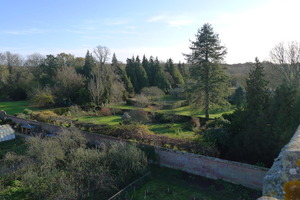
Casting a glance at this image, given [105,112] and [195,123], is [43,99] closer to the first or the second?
[105,112]

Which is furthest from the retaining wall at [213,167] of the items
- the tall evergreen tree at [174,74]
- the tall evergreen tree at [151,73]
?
the tall evergreen tree at [174,74]

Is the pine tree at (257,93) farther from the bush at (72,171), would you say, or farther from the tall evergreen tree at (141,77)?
the tall evergreen tree at (141,77)

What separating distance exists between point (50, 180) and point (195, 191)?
5838 mm

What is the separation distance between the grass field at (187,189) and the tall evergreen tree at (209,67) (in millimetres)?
10697

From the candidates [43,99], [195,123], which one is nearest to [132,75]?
[43,99]

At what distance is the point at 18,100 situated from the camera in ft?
121

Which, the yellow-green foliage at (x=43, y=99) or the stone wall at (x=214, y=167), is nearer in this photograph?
the stone wall at (x=214, y=167)

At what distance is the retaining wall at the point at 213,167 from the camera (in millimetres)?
7992

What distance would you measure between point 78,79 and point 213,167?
2574cm

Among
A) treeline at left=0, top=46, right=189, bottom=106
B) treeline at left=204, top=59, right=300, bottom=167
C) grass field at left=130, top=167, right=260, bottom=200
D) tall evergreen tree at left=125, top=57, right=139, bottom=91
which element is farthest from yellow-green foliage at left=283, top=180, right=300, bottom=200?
tall evergreen tree at left=125, top=57, right=139, bottom=91

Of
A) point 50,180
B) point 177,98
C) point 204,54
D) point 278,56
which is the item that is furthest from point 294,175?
point 177,98

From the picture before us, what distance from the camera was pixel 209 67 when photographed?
1889 cm

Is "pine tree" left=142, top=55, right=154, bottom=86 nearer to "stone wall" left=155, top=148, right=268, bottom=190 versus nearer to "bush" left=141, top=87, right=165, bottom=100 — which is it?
"bush" left=141, top=87, right=165, bottom=100

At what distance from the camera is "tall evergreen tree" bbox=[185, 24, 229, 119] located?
61.1 ft
